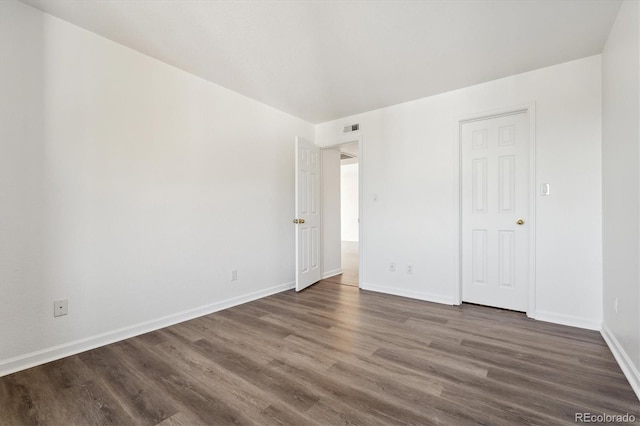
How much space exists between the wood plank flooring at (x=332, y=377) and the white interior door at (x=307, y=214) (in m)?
1.24

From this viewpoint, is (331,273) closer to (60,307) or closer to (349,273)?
(349,273)

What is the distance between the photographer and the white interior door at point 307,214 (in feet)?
12.9

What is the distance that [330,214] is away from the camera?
4.93 metres

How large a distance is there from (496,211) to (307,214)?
2.34 metres

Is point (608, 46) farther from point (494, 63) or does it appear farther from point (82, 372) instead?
point (82, 372)

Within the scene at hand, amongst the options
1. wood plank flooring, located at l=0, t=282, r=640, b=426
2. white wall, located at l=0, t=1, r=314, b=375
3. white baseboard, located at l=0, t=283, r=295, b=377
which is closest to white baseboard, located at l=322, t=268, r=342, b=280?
white wall, located at l=0, t=1, r=314, b=375

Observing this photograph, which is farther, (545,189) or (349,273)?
(349,273)

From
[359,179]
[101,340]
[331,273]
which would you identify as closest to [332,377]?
[101,340]

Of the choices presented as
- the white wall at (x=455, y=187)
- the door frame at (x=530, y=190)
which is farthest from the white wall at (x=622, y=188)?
the door frame at (x=530, y=190)

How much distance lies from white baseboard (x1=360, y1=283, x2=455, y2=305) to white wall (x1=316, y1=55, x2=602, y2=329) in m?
0.01

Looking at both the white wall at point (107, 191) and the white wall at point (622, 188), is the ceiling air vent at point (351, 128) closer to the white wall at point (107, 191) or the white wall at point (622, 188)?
the white wall at point (107, 191)

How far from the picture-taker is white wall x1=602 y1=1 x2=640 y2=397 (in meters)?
1.76

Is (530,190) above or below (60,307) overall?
above

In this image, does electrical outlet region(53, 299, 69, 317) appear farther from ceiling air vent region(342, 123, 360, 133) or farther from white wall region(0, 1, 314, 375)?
ceiling air vent region(342, 123, 360, 133)
